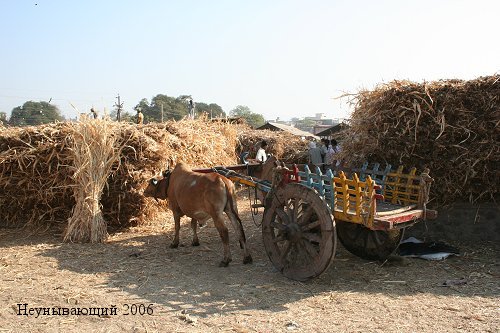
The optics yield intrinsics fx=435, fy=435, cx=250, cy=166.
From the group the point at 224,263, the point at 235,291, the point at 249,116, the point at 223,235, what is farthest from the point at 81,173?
the point at 249,116

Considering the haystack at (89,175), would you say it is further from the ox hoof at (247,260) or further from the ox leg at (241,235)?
the ox hoof at (247,260)

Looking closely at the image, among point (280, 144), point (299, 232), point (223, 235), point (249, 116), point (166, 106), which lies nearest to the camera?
point (299, 232)

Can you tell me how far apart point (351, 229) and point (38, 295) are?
4.10 meters

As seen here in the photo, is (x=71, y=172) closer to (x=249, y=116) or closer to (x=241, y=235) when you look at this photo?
(x=241, y=235)

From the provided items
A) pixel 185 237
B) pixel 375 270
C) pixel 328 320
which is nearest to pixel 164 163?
pixel 185 237

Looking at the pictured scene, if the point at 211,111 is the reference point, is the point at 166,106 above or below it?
above

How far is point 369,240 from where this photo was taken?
19.9 feet

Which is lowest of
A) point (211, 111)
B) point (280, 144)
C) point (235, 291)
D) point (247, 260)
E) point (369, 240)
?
point (235, 291)

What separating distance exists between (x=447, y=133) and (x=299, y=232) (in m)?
2.87

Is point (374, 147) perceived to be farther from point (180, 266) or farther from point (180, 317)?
point (180, 317)

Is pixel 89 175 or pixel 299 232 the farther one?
pixel 89 175

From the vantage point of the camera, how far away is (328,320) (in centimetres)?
418

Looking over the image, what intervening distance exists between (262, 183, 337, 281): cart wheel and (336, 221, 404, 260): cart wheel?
1.07 m

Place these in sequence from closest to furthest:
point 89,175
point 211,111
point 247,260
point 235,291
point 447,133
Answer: point 235,291 → point 247,260 → point 447,133 → point 89,175 → point 211,111
